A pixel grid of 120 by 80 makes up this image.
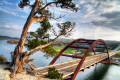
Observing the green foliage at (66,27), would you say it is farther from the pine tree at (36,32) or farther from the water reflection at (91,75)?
the water reflection at (91,75)

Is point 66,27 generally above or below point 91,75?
above

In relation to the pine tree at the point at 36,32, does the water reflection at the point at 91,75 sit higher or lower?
lower

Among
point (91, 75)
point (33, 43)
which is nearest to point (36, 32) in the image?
point (33, 43)

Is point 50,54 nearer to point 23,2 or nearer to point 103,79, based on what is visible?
point 23,2

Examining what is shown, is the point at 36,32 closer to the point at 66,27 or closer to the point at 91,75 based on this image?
the point at 66,27

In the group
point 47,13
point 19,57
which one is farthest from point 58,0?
point 19,57

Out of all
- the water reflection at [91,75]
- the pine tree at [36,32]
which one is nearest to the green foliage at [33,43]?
the pine tree at [36,32]

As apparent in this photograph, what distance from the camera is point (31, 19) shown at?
1023 centimetres

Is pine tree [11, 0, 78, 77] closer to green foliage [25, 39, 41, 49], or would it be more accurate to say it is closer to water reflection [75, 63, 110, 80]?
green foliage [25, 39, 41, 49]

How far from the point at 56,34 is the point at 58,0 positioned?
159 inches

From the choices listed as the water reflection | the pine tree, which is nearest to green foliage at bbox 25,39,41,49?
the pine tree

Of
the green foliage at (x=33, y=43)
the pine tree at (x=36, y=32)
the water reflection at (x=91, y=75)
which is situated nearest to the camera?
the pine tree at (x=36, y=32)

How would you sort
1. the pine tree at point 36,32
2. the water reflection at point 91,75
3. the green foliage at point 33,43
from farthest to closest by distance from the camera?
the water reflection at point 91,75, the green foliage at point 33,43, the pine tree at point 36,32

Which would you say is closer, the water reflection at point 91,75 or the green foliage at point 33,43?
the green foliage at point 33,43
